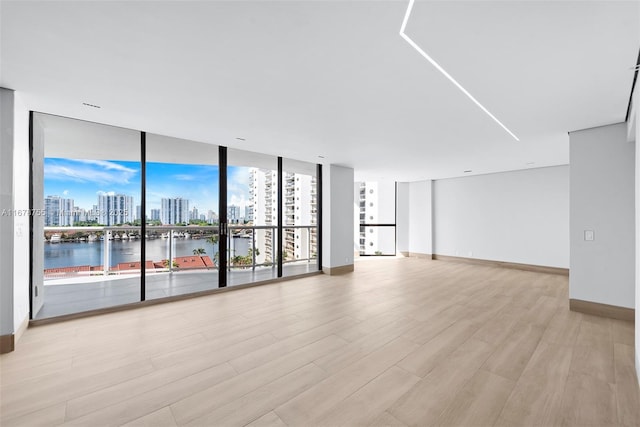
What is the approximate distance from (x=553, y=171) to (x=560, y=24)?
5937 mm

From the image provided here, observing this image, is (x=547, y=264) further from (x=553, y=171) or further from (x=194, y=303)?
(x=194, y=303)

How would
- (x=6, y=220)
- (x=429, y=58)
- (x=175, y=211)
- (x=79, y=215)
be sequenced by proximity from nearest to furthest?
(x=429, y=58), (x=6, y=220), (x=79, y=215), (x=175, y=211)

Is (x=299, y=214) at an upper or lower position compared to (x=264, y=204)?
lower

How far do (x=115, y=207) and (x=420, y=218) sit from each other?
25.5ft

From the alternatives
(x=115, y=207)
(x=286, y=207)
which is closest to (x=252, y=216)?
(x=286, y=207)

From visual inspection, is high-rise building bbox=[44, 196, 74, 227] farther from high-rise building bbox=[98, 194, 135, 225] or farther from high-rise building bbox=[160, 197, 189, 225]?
high-rise building bbox=[160, 197, 189, 225]

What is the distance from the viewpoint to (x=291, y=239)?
6.10 meters

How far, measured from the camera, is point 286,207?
18.8ft

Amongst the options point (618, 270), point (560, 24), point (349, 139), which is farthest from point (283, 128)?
point (618, 270)

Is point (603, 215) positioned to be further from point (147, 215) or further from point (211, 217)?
point (147, 215)

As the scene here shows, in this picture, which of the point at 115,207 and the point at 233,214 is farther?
the point at 233,214

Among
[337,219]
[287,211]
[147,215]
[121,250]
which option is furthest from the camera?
[337,219]

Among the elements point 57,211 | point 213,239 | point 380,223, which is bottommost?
point 213,239

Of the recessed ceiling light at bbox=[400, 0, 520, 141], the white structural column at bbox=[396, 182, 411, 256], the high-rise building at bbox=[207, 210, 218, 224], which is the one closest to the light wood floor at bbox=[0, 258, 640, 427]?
the high-rise building at bbox=[207, 210, 218, 224]
